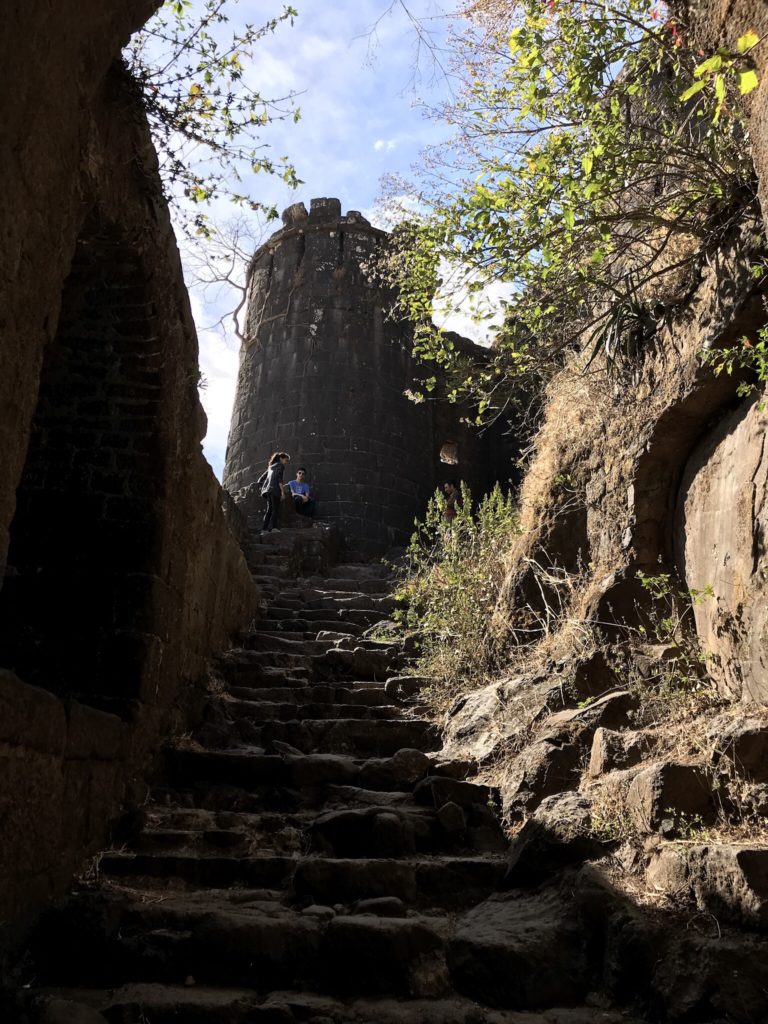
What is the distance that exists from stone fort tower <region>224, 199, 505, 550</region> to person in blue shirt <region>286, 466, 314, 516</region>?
417 millimetres

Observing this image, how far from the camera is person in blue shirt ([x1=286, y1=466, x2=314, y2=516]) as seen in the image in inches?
545

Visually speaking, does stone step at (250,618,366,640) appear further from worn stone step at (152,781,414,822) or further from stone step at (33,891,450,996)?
stone step at (33,891,450,996)

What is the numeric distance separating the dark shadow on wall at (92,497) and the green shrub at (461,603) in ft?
7.93

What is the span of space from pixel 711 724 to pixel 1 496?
2829mm

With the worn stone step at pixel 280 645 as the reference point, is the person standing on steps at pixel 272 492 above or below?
above

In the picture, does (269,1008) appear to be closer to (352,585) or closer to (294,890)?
(294,890)

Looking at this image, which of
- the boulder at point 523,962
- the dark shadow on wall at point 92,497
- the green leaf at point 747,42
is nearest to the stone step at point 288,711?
the dark shadow on wall at point 92,497

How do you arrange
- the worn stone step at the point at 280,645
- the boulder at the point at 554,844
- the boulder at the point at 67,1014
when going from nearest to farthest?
the boulder at the point at 67,1014, the boulder at the point at 554,844, the worn stone step at the point at 280,645

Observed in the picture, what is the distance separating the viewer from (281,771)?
4.51 m

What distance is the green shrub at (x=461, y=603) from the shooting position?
5.80 metres

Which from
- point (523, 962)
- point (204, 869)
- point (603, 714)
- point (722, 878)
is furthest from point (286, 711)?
point (722, 878)

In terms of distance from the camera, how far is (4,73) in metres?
2.44

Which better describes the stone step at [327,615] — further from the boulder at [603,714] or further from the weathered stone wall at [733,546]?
the weathered stone wall at [733,546]

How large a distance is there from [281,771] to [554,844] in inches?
66.8
